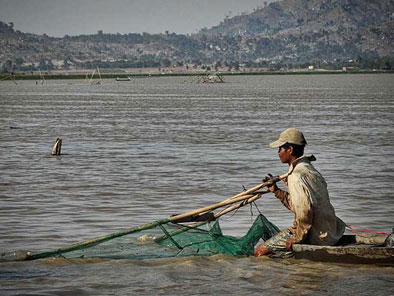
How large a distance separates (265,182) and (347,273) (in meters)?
1.64

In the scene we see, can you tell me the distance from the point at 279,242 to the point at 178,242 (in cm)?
165

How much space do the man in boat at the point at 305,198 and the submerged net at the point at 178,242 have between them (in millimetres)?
969

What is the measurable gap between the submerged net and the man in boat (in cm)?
97

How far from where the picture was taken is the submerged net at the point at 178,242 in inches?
469

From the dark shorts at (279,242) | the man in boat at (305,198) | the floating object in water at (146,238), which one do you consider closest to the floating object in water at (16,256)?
the floating object in water at (146,238)

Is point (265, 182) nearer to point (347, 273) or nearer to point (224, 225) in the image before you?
point (347, 273)

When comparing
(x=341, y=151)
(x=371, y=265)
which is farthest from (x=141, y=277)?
(x=341, y=151)

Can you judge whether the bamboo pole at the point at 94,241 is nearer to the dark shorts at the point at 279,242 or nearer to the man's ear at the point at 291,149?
the dark shorts at the point at 279,242

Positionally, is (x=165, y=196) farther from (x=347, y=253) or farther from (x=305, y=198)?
(x=305, y=198)

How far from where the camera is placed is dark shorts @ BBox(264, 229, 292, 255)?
11.2 m

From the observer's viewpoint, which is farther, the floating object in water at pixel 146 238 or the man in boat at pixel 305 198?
the floating object in water at pixel 146 238

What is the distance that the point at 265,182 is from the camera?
10.9 meters

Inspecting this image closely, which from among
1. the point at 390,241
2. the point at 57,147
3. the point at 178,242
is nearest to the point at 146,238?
the point at 178,242

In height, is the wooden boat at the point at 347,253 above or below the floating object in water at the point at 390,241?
below
